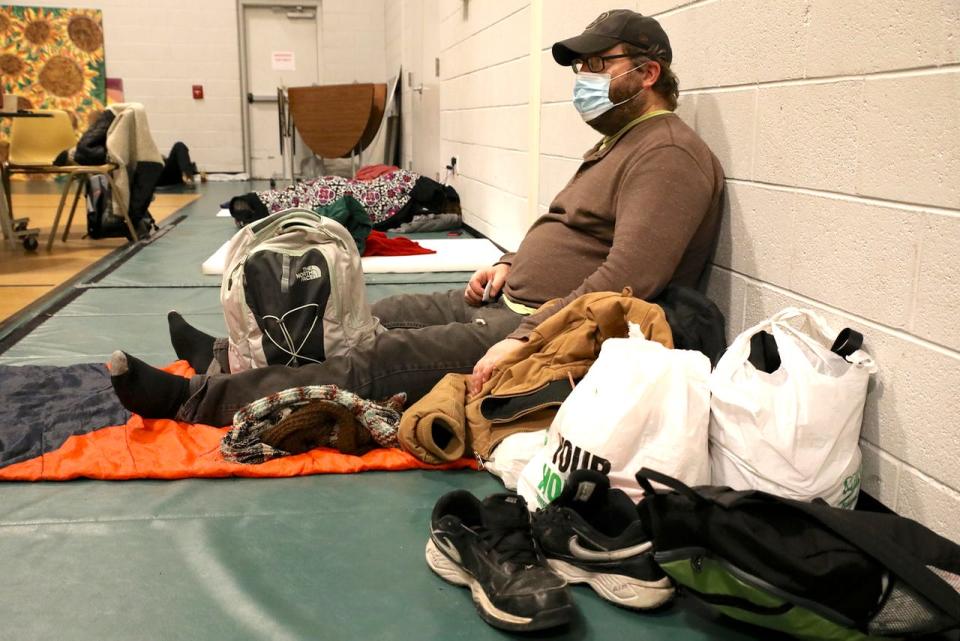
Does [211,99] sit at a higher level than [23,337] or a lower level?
higher

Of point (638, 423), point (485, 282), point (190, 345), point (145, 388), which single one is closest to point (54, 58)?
point (190, 345)

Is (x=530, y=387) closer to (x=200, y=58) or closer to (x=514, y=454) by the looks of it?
(x=514, y=454)

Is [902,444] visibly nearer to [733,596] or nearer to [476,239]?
[733,596]

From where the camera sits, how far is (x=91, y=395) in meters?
2.20

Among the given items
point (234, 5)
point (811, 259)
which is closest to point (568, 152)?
point (811, 259)

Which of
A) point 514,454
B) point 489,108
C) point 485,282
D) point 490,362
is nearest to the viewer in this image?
point 514,454

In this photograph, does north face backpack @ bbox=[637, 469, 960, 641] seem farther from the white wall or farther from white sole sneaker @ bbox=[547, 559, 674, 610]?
the white wall

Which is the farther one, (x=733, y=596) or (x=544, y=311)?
(x=544, y=311)

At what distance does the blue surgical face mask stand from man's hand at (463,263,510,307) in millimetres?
507

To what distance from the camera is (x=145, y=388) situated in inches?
76.9

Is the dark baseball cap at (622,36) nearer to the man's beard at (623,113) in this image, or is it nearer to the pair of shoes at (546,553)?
the man's beard at (623,113)

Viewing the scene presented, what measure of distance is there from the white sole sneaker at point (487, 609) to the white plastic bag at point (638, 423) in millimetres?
240

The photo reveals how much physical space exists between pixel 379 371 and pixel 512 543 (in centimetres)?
77

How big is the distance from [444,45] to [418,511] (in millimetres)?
4926
